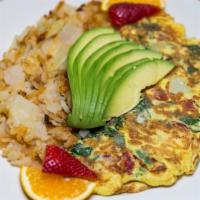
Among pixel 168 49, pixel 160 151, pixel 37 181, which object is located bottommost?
pixel 37 181

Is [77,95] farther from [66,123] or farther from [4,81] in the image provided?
[4,81]

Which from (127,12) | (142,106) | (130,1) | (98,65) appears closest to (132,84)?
(142,106)

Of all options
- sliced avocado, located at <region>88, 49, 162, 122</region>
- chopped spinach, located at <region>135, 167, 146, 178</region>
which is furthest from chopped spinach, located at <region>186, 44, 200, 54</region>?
chopped spinach, located at <region>135, 167, 146, 178</region>

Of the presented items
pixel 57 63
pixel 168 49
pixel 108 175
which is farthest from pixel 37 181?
pixel 168 49

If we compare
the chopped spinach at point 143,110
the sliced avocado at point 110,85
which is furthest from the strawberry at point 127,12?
the chopped spinach at point 143,110

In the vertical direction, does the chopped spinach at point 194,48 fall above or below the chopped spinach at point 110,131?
above

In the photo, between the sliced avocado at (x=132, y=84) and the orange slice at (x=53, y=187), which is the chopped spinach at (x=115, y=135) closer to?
the sliced avocado at (x=132, y=84)
